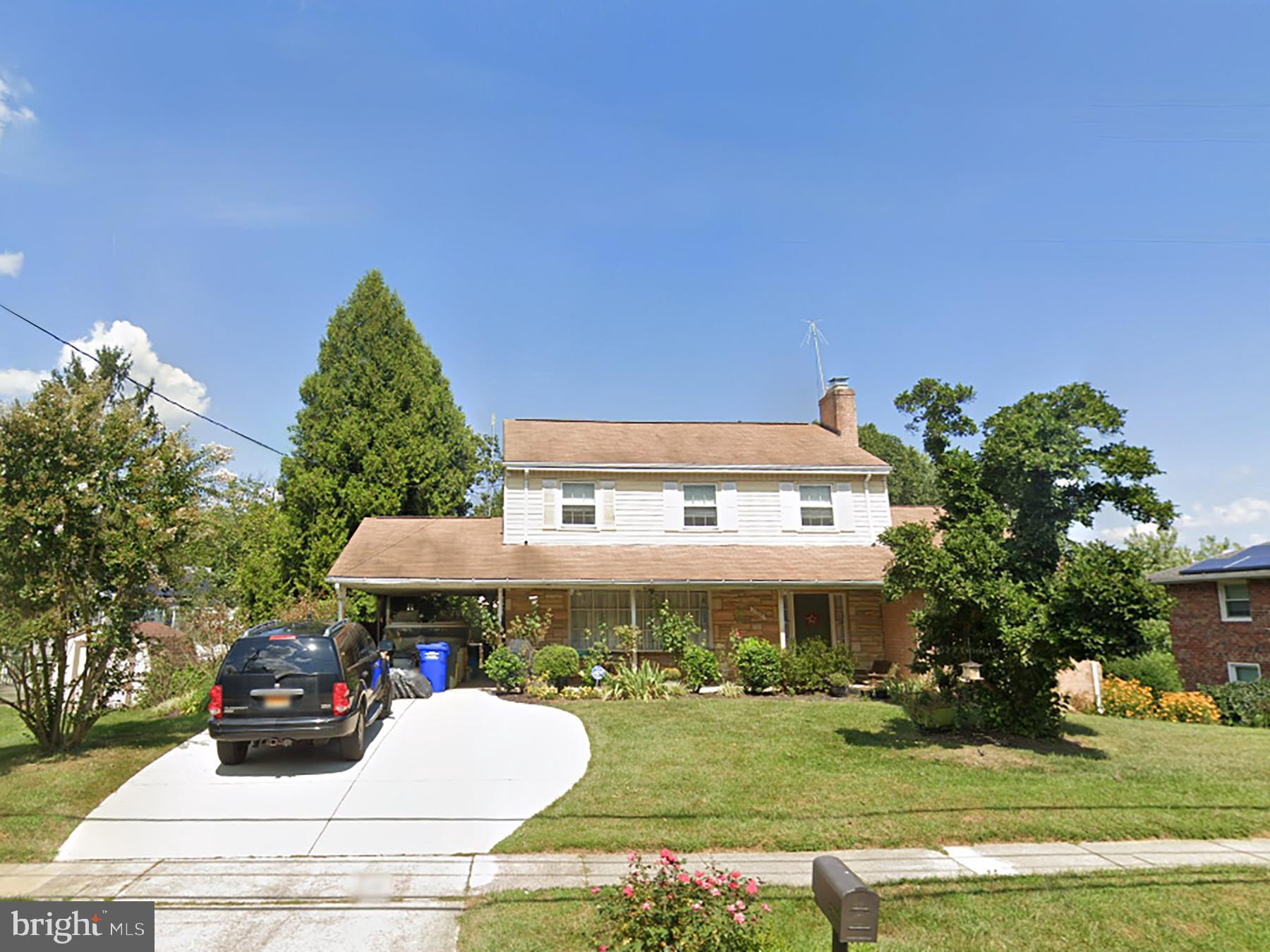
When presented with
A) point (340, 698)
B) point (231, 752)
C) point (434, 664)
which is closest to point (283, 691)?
point (340, 698)

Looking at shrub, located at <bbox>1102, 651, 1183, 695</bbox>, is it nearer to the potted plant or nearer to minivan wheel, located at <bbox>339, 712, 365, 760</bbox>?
the potted plant

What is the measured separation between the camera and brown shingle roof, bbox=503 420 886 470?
19.4m

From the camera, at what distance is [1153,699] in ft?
57.0

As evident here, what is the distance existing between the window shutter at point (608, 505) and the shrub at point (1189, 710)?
1315 centimetres

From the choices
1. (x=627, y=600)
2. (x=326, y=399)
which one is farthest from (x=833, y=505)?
(x=326, y=399)

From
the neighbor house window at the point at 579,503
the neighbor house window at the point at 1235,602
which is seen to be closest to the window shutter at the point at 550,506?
the neighbor house window at the point at 579,503

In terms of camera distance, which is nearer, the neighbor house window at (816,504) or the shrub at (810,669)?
the shrub at (810,669)

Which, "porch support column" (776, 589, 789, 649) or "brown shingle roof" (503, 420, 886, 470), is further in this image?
"brown shingle roof" (503, 420, 886, 470)

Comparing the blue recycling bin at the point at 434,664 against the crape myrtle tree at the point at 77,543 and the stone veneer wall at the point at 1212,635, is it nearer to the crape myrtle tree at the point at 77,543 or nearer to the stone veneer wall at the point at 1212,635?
the crape myrtle tree at the point at 77,543

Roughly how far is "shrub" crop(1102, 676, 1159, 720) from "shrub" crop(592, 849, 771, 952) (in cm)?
1580

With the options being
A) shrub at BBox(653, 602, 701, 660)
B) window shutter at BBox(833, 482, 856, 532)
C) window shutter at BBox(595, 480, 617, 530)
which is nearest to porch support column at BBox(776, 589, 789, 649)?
shrub at BBox(653, 602, 701, 660)

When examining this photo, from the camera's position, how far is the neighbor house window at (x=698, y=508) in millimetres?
19359

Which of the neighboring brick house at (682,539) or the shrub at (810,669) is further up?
the neighboring brick house at (682,539)

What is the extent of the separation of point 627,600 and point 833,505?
20.0 ft
